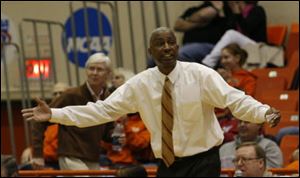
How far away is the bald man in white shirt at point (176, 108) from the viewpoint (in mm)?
6078

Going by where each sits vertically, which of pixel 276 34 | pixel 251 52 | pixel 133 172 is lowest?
pixel 133 172

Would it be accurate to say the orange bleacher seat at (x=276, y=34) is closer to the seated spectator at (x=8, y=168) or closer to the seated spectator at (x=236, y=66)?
the seated spectator at (x=236, y=66)

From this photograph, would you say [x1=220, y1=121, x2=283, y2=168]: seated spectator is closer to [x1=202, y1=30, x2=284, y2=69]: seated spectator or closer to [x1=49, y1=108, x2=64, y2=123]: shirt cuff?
[x1=202, y1=30, x2=284, y2=69]: seated spectator

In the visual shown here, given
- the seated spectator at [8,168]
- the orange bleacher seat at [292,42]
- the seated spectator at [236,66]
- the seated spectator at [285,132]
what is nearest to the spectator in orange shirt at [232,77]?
the seated spectator at [236,66]

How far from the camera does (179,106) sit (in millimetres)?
6184

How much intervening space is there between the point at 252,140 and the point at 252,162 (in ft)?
3.73

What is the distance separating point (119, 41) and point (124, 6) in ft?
2.83

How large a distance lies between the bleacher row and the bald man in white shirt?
11.2ft


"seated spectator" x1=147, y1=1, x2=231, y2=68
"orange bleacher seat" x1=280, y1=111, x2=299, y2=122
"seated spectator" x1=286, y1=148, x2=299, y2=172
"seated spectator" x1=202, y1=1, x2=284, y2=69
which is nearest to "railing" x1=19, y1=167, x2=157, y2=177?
"seated spectator" x1=286, y1=148, x2=299, y2=172

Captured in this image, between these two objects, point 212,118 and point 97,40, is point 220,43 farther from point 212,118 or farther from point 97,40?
point 212,118


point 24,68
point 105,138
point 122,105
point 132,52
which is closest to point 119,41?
point 132,52

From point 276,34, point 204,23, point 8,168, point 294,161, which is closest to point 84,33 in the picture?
point 204,23

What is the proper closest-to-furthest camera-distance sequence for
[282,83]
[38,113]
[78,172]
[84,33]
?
[38,113], [78,172], [282,83], [84,33]

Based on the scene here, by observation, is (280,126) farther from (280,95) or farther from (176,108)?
(176,108)
